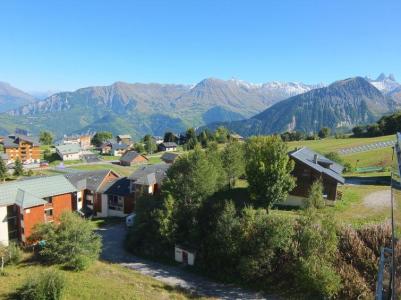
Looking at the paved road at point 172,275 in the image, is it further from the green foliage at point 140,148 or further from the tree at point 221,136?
the tree at point 221,136

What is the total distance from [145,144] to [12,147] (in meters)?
52.3

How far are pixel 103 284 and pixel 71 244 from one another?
651 centimetres

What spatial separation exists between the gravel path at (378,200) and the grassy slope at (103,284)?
24883mm

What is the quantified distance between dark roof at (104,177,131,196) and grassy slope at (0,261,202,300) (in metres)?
20.3

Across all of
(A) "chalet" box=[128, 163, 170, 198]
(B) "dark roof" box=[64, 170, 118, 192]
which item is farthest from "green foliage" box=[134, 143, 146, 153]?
(A) "chalet" box=[128, 163, 170, 198]

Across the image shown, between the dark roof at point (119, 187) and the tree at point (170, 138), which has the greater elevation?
the tree at point (170, 138)

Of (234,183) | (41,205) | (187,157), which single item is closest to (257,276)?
(187,157)

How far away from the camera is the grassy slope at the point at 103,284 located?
28172mm

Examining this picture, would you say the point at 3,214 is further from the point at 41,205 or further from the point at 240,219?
the point at 240,219

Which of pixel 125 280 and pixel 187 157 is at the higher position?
pixel 187 157

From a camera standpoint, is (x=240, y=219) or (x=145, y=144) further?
(x=145, y=144)

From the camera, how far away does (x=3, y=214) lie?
4219 cm

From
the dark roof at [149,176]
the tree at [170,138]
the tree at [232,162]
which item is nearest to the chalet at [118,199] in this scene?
the dark roof at [149,176]

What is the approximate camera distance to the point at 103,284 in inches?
1188
